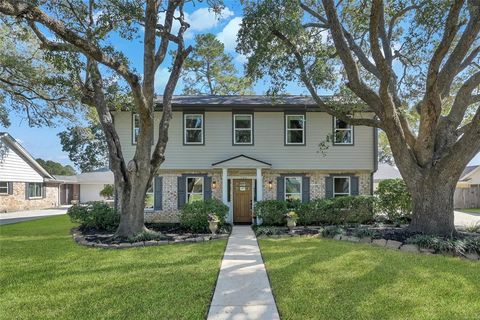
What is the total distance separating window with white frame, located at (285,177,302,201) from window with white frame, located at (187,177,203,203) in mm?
3896

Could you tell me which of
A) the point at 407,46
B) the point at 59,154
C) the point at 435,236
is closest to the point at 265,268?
the point at 435,236

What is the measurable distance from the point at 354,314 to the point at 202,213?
775 centimetres

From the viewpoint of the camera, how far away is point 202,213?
452 inches

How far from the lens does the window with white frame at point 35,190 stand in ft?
82.4

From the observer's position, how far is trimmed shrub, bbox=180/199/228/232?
37.7 ft

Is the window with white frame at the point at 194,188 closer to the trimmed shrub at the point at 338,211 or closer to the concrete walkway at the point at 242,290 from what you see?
the trimmed shrub at the point at 338,211

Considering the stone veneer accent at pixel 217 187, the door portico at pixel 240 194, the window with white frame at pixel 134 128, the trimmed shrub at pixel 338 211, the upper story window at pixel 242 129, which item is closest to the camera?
the trimmed shrub at pixel 338 211

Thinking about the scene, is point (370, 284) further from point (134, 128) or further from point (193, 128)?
point (134, 128)

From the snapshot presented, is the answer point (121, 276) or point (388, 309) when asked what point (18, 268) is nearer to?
point (121, 276)

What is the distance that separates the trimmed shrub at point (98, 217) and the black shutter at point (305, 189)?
7839mm

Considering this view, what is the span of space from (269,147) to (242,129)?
4.76ft

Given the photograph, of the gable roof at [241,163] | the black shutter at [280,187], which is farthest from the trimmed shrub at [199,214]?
the black shutter at [280,187]

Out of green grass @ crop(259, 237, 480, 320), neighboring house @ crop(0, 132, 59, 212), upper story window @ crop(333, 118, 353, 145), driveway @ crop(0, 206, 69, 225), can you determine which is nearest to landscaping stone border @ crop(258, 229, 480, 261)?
green grass @ crop(259, 237, 480, 320)

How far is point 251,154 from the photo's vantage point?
14250mm
